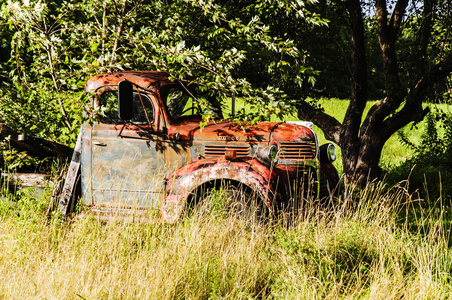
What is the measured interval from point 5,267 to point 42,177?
6.06 ft

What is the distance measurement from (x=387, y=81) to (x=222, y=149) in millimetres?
3350

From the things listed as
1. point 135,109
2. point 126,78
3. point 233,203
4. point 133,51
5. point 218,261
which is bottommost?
point 218,261

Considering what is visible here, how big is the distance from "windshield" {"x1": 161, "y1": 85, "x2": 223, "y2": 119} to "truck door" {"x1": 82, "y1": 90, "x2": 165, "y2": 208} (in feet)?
0.88

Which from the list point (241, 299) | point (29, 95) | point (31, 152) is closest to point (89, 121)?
point (31, 152)

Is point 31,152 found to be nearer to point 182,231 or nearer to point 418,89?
point 182,231

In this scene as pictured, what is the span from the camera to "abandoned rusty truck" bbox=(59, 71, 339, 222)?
4.79 m

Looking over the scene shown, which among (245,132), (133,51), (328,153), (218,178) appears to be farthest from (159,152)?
(328,153)

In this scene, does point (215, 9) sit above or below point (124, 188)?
above

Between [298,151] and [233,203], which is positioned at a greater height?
[298,151]

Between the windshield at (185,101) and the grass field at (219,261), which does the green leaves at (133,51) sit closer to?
the windshield at (185,101)

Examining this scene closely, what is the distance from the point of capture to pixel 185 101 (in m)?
5.56

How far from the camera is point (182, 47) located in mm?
5203

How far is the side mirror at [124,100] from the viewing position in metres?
4.46

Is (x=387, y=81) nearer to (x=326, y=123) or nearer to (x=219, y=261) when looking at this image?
(x=326, y=123)
